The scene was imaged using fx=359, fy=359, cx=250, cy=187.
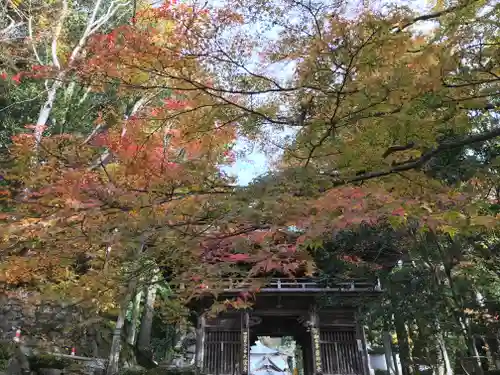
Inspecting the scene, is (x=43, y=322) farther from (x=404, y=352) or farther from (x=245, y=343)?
(x=404, y=352)

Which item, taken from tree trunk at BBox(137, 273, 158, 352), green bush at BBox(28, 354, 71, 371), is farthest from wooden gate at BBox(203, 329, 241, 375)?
green bush at BBox(28, 354, 71, 371)

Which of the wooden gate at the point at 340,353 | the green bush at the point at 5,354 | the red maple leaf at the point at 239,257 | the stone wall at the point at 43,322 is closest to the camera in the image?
the red maple leaf at the point at 239,257


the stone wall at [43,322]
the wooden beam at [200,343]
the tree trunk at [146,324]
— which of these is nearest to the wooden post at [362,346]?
the wooden beam at [200,343]

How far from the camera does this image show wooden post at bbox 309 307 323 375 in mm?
12417

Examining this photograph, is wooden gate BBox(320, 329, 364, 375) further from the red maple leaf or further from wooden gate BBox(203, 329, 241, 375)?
the red maple leaf

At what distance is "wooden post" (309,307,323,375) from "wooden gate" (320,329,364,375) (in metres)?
0.22

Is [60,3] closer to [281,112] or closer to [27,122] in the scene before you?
[27,122]

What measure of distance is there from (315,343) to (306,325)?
2.27 feet

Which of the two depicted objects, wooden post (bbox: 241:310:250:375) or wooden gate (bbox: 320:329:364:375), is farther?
wooden gate (bbox: 320:329:364:375)

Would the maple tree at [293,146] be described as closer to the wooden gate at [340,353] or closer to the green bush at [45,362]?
the green bush at [45,362]

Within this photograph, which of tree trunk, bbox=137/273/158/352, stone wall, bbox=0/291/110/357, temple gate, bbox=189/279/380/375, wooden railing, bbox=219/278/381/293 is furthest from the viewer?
tree trunk, bbox=137/273/158/352

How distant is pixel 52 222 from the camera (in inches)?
133

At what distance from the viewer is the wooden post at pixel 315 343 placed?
40.7 ft

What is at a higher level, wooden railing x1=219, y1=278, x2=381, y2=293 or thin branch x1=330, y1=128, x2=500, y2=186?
wooden railing x1=219, y1=278, x2=381, y2=293
